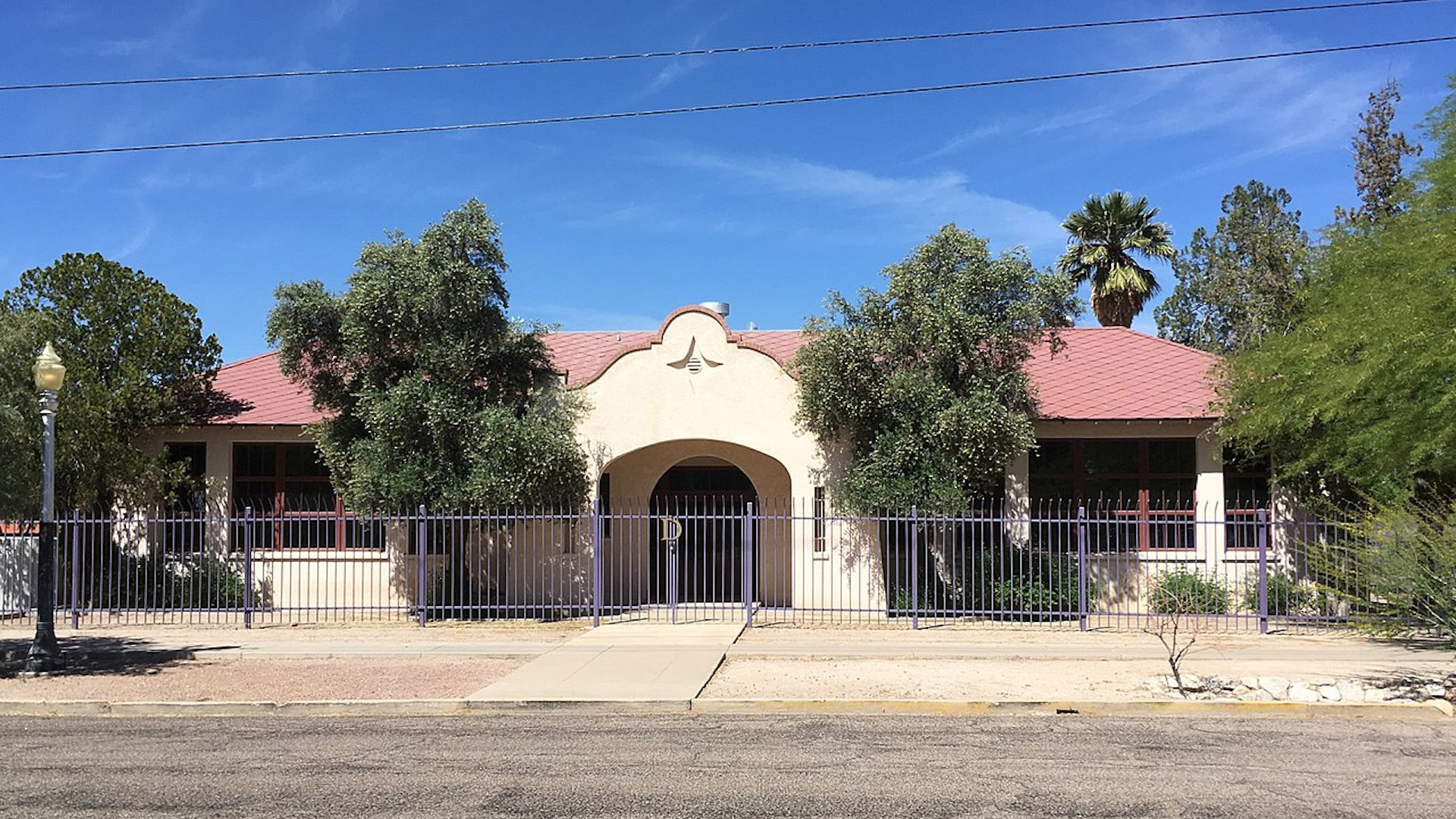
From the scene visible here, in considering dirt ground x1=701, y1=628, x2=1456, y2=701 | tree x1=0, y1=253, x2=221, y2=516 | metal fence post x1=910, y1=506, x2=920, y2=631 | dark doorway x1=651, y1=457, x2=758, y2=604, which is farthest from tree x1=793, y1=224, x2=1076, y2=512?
tree x1=0, y1=253, x2=221, y2=516

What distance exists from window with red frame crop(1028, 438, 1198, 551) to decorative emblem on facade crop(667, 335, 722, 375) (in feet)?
19.9

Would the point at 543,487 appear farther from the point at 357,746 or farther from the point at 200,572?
the point at 357,746

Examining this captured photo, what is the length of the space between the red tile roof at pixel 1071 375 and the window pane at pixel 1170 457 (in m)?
0.73

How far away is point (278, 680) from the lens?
13.1m

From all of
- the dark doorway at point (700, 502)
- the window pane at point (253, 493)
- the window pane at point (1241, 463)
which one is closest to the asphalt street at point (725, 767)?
the window pane at point (1241, 463)

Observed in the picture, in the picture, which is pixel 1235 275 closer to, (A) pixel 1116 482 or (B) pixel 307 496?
(A) pixel 1116 482

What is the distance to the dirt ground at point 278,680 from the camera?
12.1 m

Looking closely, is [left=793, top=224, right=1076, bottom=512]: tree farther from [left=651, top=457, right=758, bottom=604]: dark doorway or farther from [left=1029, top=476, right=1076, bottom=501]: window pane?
[left=651, top=457, right=758, bottom=604]: dark doorway

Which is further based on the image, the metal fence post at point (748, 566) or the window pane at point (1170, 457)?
the window pane at point (1170, 457)

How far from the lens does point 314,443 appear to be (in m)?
21.1

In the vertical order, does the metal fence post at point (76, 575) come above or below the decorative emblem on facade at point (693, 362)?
below

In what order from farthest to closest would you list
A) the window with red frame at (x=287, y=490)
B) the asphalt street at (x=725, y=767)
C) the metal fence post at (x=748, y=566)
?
1. the window with red frame at (x=287, y=490)
2. the metal fence post at (x=748, y=566)
3. the asphalt street at (x=725, y=767)

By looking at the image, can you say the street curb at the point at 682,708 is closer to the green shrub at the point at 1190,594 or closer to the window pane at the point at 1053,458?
the green shrub at the point at 1190,594

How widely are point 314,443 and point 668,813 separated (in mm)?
15629
